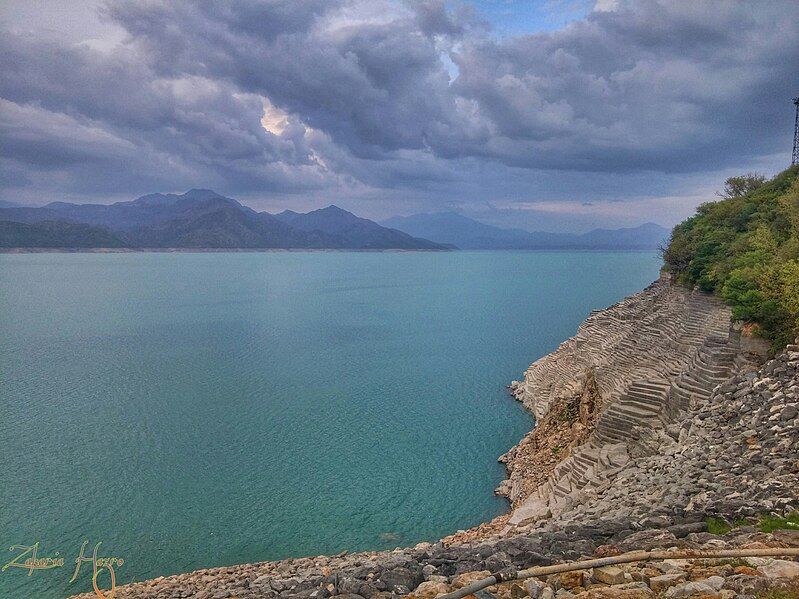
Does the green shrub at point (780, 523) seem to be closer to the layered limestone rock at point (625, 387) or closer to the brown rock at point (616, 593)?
the brown rock at point (616, 593)

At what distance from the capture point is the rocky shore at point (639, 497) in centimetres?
740

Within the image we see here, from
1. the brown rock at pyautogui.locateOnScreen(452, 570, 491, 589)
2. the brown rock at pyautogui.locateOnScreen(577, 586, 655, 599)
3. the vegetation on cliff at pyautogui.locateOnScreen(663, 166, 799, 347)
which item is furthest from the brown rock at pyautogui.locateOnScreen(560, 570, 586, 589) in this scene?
the vegetation on cliff at pyautogui.locateOnScreen(663, 166, 799, 347)

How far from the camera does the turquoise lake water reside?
60.0 feet

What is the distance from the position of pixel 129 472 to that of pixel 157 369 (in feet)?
64.0

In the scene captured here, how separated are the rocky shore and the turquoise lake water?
8.15ft

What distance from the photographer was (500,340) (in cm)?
5406

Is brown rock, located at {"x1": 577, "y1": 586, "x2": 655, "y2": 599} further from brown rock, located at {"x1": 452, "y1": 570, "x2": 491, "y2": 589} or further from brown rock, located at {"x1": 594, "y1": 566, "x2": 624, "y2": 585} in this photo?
brown rock, located at {"x1": 452, "y1": 570, "x2": 491, "y2": 589}

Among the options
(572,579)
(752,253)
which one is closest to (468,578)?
(572,579)

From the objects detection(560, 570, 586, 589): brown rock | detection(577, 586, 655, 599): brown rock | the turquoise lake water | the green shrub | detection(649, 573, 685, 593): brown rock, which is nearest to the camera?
detection(577, 586, 655, 599): brown rock

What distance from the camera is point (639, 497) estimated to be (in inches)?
493

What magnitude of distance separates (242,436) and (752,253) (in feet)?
91.4

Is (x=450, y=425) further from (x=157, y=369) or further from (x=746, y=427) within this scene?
(x=157, y=369)

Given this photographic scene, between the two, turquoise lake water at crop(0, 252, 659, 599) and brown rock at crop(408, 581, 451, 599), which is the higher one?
brown rock at crop(408, 581, 451, 599)

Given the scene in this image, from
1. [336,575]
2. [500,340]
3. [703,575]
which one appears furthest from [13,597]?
[500,340]
